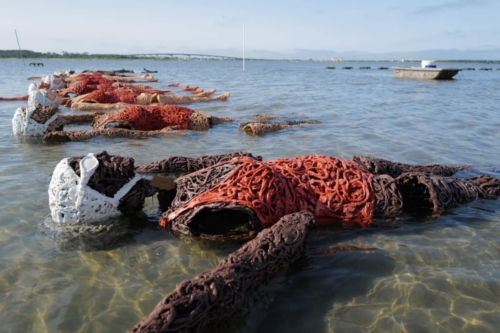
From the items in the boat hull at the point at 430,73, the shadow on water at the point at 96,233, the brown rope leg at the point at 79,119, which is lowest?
the boat hull at the point at 430,73

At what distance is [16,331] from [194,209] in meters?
1.77

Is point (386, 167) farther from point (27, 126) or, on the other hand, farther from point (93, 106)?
point (93, 106)

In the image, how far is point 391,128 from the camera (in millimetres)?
11211

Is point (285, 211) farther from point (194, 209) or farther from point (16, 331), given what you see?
point (16, 331)

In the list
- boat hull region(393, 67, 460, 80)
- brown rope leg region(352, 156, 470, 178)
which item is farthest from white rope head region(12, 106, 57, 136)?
boat hull region(393, 67, 460, 80)

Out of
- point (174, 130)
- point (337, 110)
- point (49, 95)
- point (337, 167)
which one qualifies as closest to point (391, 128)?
point (337, 110)

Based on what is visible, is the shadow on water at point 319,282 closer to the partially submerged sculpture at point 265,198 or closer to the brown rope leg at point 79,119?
the partially submerged sculpture at point 265,198

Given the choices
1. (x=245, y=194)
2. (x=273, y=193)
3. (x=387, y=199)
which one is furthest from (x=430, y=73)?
(x=245, y=194)

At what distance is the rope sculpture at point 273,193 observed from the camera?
4.02 meters

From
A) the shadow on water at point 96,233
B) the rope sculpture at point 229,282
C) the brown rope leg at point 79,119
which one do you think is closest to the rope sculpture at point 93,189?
the shadow on water at point 96,233

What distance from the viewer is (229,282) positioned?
2.83m

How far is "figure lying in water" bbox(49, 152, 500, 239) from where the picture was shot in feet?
13.3

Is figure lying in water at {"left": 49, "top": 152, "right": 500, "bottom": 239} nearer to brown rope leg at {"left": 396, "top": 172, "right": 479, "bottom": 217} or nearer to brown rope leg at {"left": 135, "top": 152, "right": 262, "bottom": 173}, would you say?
brown rope leg at {"left": 396, "top": 172, "right": 479, "bottom": 217}

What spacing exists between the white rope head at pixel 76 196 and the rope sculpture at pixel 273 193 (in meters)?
0.69
